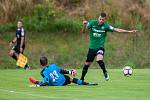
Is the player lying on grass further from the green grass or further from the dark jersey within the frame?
the dark jersey

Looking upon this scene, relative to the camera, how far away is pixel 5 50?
31578 mm

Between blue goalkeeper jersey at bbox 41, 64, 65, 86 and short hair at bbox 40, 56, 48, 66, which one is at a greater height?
short hair at bbox 40, 56, 48, 66

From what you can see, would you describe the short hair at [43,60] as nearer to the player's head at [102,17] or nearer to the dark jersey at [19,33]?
the player's head at [102,17]

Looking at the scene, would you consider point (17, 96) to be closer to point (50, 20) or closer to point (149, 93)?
point (149, 93)

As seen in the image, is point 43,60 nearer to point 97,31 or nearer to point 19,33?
point 97,31

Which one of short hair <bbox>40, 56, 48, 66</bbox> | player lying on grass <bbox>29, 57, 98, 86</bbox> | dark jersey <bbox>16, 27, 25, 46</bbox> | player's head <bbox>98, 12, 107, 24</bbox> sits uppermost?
player's head <bbox>98, 12, 107, 24</bbox>

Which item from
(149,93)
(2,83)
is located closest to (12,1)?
(2,83)

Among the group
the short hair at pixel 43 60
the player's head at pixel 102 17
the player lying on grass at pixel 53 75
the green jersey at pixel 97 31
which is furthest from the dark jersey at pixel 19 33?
the short hair at pixel 43 60

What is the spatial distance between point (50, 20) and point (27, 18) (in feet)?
4.04

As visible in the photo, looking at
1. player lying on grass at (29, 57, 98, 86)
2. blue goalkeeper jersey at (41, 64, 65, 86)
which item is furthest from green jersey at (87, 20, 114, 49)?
blue goalkeeper jersey at (41, 64, 65, 86)

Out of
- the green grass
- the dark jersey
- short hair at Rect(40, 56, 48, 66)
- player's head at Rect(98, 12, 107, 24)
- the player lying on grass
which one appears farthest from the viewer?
the dark jersey

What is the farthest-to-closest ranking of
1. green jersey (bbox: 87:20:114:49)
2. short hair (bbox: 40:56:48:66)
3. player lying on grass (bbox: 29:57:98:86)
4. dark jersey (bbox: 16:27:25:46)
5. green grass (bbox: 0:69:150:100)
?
dark jersey (bbox: 16:27:25:46) → green jersey (bbox: 87:20:114:49) → player lying on grass (bbox: 29:57:98:86) → short hair (bbox: 40:56:48:66) → green grass (bbox: 0:69:150:100)

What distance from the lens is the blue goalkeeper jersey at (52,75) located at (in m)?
17.0

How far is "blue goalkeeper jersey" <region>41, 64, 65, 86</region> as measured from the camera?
16969 millimetres
